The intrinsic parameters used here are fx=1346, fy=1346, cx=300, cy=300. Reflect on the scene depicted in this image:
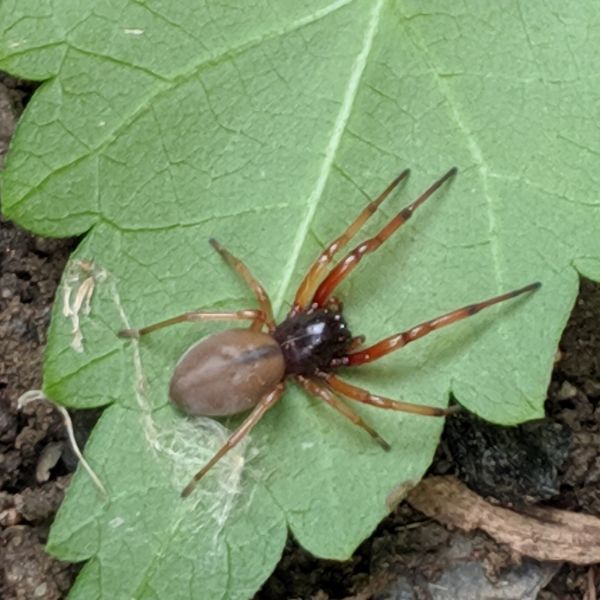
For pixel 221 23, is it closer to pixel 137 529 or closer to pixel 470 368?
pixel 470 368

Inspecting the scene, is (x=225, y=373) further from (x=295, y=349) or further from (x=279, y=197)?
(x=279, y=197)

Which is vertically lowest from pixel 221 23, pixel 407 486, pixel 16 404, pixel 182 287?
pixel 407 486

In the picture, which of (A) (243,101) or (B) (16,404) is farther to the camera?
(B) (16,404)

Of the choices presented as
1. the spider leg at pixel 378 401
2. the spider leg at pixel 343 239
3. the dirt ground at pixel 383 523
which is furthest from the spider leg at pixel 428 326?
the dirt ground at pixel 383 523

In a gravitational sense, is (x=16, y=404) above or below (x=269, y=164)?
below

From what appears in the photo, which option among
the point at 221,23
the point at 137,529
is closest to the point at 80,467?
the point at 137,529

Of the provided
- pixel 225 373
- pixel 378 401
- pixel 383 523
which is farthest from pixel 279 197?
pixel 383 523

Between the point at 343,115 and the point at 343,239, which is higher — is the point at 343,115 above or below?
above
